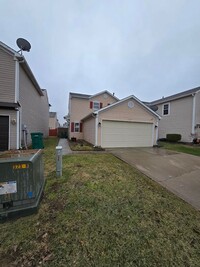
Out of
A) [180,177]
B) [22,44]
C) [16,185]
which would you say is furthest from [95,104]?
[16,185]

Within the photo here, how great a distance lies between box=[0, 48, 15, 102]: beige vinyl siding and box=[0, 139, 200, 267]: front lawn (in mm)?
7019

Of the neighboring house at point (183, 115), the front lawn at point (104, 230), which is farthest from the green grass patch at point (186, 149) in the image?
the front lawn at point (104, 230)

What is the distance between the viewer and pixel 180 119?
15.9 m

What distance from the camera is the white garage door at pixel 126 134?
1105cm

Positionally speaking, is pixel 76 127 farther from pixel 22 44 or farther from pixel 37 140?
pixel 22 44

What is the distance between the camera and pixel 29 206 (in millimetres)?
2578

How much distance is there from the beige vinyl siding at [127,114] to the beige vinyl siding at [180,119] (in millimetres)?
5226

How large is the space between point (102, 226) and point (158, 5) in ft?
37.4

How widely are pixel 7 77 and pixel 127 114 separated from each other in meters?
8.77

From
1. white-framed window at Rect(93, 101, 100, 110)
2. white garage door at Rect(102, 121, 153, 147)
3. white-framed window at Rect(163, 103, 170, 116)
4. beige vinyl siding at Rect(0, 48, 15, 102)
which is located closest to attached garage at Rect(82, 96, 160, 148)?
white garage door at Rect(102, 121, 153, 147)

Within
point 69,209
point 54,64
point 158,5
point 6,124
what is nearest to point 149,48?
point 158,5

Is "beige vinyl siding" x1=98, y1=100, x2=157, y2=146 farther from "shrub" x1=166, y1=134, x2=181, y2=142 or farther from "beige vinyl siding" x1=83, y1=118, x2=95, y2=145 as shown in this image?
"shrub" x1=166, y1=134, x2=181, y2=142

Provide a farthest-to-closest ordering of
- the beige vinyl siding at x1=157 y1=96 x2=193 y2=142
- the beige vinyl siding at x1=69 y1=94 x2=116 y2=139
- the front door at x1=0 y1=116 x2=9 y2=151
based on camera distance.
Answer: the beige vinyl siding at x1=69 y1=94 x2=116 y2=139 < the beige vinyl siding at x1=157 y1=96 x2=193 y2=142 < the front door at x1=0 y1=116 x2=9 y2=151

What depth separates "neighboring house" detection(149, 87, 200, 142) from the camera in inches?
569
